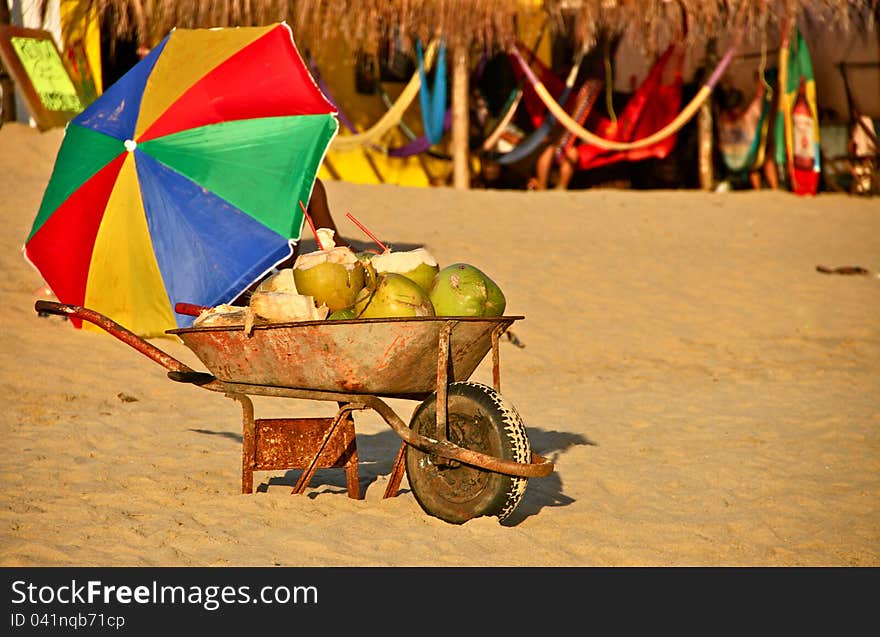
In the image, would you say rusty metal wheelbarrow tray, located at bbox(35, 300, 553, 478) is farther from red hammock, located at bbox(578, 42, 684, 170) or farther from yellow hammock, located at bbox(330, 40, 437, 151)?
red hammock, located at bbox(578, 42, 684, 170)

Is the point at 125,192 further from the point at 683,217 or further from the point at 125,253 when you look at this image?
the point at 683,217

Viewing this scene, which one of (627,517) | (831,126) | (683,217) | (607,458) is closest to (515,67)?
(683,217)

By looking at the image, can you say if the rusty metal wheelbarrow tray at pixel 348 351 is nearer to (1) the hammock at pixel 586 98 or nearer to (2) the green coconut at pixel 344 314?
(2) the green coconut at pixel 344 314

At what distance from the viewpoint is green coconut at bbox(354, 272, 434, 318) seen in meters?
3.92

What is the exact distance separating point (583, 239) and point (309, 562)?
23.6 ft

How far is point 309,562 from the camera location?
11.9ft

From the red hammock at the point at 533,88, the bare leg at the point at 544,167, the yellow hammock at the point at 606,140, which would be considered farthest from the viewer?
the bare leg at the point at 544,167

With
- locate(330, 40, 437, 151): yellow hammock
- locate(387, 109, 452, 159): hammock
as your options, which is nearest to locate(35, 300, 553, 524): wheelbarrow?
locate(330, 40, 437, 151): yellow hammock

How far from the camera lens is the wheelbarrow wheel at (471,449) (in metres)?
3.83

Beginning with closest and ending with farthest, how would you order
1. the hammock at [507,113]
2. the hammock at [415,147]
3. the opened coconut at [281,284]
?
the opened coconut at [281,284] → the hammock at [415,147] → the hammock at [507,113]

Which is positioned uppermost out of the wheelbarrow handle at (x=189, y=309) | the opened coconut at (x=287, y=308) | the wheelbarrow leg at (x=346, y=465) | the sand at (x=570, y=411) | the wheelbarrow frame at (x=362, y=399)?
the opened coconut at (x=287, y=308)

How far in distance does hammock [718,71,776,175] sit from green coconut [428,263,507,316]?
9640mm

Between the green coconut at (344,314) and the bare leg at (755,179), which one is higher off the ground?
the green coconut at (344,314)

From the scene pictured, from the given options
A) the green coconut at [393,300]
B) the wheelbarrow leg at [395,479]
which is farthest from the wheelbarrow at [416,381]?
the wheelbarrow leg at [395,479]
